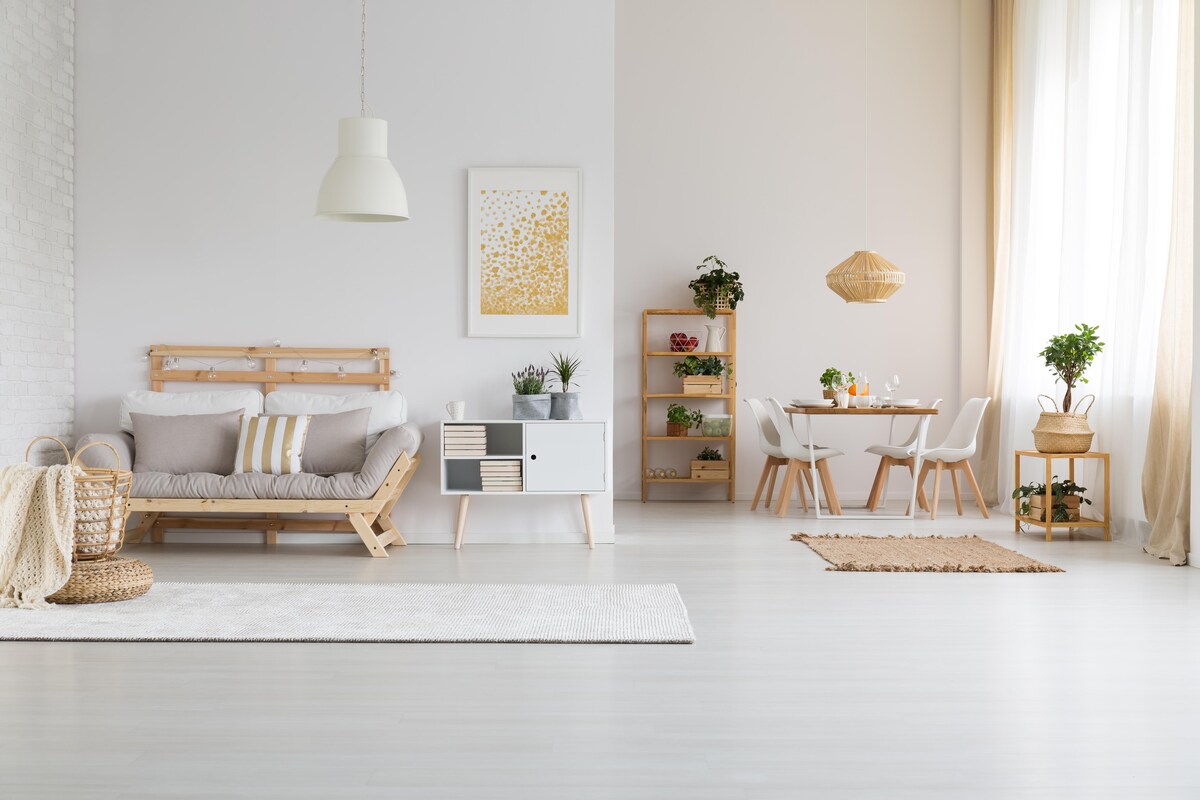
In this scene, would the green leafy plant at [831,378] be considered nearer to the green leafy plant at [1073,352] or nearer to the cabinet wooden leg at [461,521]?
the green leafy plant at [1073,352]

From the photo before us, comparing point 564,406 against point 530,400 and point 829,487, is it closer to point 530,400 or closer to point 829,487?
point 530,400

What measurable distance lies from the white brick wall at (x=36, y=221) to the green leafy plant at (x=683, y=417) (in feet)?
13.1

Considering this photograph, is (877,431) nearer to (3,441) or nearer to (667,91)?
(667,91)

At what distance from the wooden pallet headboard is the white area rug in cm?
159

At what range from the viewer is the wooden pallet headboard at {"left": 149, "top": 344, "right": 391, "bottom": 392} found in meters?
5.78

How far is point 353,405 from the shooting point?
18.4ft

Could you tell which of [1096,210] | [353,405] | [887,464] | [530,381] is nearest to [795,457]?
[887,464]

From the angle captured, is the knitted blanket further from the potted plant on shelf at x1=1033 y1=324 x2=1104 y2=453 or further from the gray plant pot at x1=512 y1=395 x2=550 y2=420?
the potted plant on shelf at x1=1033 y1=324 x2=1104 y2=453

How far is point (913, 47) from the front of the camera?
319 inches

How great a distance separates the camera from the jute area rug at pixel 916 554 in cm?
493

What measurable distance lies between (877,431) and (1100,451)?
2.15 metres

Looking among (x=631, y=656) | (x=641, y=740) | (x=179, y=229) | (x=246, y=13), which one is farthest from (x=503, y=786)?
(x=246, y=13)

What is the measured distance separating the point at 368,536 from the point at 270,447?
674 millimetres

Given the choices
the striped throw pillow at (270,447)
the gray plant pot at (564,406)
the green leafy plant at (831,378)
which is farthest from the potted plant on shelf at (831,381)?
the striped throw pillow at (270,447)
